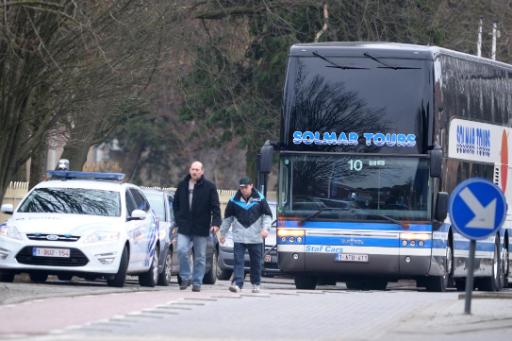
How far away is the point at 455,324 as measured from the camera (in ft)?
52.7

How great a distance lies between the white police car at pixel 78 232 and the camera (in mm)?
22422

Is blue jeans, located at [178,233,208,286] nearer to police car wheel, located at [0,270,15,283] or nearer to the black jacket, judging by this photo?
the black jacket

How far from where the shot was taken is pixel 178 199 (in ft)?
73.2

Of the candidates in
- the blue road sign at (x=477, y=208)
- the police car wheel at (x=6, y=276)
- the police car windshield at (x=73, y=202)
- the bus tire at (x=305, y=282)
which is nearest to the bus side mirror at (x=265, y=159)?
the police car windshield at (x=73, y=202)

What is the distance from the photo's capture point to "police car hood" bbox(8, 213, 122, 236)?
22547 mm

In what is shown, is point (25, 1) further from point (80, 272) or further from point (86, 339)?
point (86, 339)

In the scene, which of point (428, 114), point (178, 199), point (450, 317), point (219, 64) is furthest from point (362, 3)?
point (450, 317)

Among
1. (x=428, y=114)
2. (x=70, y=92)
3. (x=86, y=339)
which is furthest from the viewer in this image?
(x=70, y=92)

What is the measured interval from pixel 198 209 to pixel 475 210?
A: 5.87m

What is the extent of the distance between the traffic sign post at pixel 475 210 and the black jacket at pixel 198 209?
5617mm

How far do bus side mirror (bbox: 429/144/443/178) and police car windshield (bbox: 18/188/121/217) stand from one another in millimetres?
4836

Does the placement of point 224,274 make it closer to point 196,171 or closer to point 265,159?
point 265,159

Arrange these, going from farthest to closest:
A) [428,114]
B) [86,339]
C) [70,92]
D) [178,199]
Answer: [70,92] < [428,114] < [178,199] < [86,339]

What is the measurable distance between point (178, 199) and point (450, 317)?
21.5 feet
